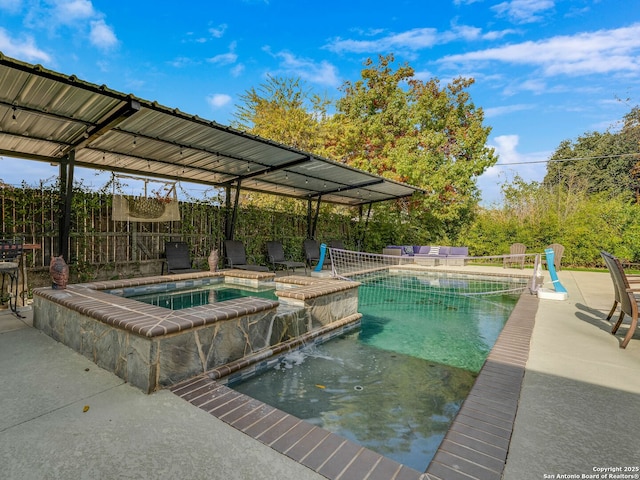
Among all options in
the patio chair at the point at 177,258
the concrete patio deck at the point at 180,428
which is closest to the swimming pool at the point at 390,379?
the concrete patio deck at the point at 180,428

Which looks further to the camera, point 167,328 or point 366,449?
point 167,328

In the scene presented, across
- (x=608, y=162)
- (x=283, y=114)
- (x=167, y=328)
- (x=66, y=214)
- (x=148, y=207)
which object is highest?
(x=283, y=114)

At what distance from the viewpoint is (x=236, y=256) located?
31.0ft

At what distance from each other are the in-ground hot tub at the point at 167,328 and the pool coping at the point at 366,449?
25cm

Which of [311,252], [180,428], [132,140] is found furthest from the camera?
[311,252]

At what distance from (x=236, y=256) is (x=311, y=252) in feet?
11.1

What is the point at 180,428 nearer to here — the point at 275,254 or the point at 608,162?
the point at 275,254

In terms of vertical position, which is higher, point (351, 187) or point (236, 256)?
point (351, 187)

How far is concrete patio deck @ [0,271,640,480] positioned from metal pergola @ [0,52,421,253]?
311 centimetres

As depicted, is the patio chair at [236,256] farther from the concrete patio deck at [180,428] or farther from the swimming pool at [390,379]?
the concrete patio deck at [180,428]

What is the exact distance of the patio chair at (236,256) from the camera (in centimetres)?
917

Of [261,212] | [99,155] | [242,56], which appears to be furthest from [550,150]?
[99,155]

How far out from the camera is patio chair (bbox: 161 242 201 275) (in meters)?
8.08

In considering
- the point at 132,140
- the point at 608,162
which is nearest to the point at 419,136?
the point at 132,140
